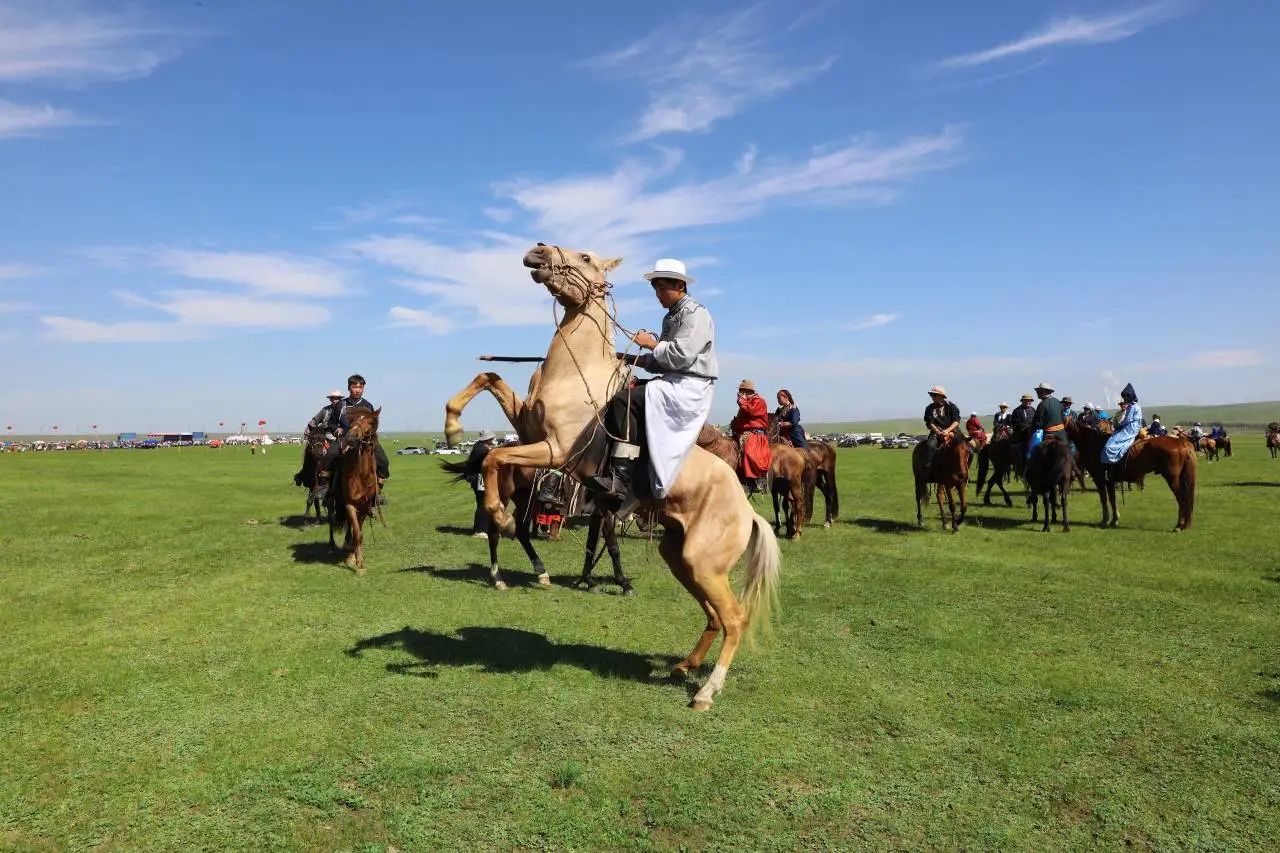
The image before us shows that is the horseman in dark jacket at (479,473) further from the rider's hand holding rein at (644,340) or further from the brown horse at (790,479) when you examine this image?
the brown horse at (790,479)

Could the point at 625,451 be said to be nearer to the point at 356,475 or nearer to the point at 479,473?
the point at 479,473

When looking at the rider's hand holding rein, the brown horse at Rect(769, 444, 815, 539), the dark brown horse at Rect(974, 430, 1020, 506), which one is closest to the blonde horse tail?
the rider's hand holding rein

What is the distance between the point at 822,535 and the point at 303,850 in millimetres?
13225

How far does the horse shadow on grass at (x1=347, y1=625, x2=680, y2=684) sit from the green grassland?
4 centimetres

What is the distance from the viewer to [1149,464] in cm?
1692

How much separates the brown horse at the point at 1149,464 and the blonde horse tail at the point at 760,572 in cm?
1346

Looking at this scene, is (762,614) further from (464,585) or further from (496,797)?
(464,585)

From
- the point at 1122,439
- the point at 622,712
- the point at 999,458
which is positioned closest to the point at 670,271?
the point at 622,712

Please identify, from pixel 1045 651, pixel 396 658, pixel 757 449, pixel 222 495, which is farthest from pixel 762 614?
pixel 222 495

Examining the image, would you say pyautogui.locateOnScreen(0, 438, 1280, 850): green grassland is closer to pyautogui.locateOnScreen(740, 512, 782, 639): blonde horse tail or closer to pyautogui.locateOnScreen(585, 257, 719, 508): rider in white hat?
pyautogui.locateOnScreen(740, 512, 782, 639): blonde horse tail

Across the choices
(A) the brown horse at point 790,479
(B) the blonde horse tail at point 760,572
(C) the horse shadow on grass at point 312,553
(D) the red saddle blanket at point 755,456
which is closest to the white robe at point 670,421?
(B) the blonde horse tail at point 760,572

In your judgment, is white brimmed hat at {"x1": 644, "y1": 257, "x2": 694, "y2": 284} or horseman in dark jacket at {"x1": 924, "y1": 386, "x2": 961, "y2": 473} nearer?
white brimmed hat at {"x1": 644, "y1": 257, "x2": 694, "y2": 284}

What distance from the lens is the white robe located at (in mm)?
6184

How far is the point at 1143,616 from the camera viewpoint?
8.91 meters
